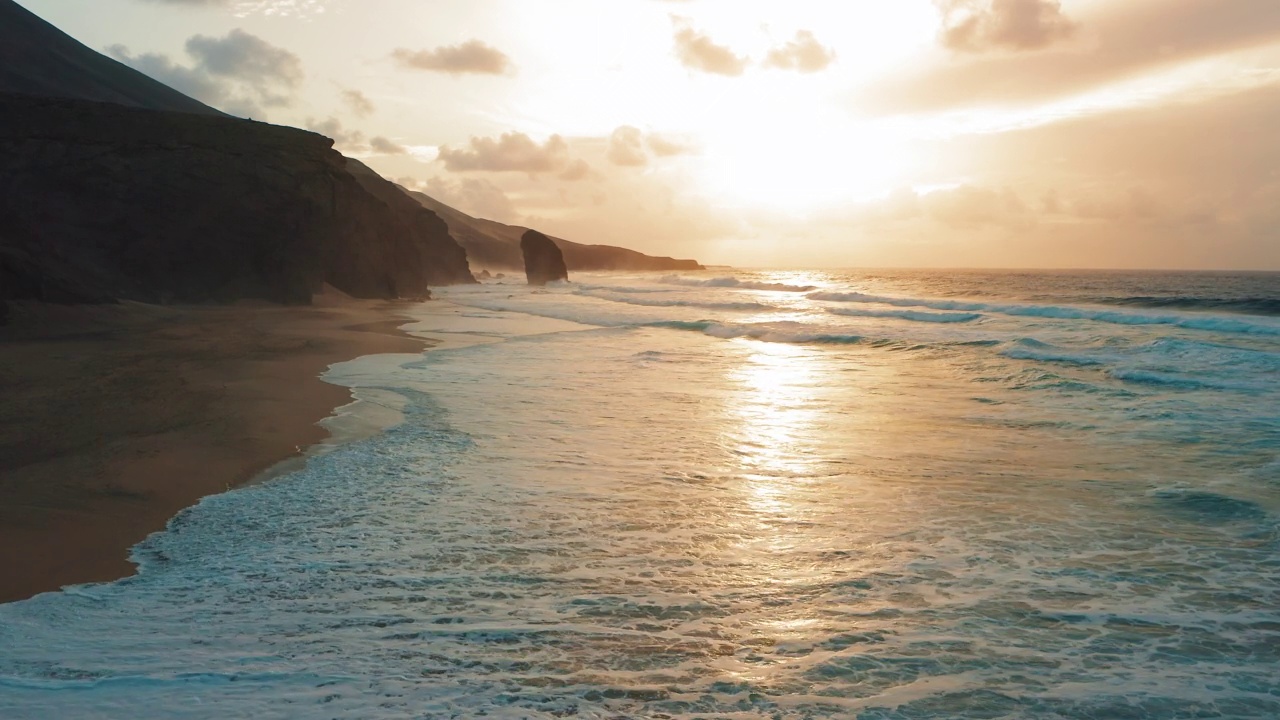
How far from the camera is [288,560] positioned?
6.00 m

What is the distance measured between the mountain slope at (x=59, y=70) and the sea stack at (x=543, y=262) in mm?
38610

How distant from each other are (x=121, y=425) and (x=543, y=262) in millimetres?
91152

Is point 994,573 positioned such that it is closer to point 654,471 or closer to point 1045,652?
point 1045,652

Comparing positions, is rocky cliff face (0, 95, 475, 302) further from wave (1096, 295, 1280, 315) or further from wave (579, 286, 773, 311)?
wave (1096, 295, 1280, 315)

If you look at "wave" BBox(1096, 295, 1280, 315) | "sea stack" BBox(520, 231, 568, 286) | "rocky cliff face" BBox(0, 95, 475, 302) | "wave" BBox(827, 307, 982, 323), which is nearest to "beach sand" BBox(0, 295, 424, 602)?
"rocky cliff face" BBox(0, 95, 475, 302)

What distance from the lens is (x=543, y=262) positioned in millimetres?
99812

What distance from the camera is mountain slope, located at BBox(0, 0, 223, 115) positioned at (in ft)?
187

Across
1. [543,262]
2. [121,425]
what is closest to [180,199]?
[121,425]

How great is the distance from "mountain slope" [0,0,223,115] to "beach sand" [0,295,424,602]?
4241 centimetres

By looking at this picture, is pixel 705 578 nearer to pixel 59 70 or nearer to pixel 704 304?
pixel 704 304

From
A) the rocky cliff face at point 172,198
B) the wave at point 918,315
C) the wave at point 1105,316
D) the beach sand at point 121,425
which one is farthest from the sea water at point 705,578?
the rocky cliff face at point 172,198

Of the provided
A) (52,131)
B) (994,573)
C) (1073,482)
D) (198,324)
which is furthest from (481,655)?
(52,131)

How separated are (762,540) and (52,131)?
41.0 meters

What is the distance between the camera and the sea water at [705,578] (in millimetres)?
4258
